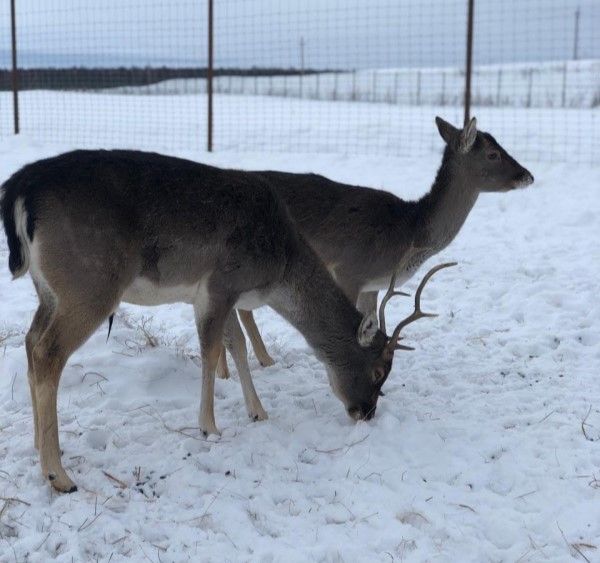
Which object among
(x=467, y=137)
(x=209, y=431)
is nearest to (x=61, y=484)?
(x=209, y=431)

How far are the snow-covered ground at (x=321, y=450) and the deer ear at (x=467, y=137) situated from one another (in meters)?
1.35

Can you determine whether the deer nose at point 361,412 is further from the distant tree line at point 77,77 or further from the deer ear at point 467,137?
the distant tree line at point 77,77

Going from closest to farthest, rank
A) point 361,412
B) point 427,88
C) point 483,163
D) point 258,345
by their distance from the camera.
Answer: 1. point 361,412
2. point 258,345
3. point 483,163
4. point 427,88

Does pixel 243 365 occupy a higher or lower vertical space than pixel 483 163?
lower

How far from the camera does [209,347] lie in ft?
16.4

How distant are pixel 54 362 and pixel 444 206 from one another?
3369mm

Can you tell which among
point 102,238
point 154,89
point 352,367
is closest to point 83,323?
point 102,238

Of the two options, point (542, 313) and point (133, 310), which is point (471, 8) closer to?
point (542, 313)

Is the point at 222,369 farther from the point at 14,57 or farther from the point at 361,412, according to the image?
the point at 14,57

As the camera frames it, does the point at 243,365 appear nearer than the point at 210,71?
Yes

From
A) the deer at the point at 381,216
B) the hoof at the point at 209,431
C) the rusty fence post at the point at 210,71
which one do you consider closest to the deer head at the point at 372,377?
the hoof at the point at 209,431

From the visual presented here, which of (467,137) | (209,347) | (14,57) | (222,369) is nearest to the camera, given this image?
(209,347)

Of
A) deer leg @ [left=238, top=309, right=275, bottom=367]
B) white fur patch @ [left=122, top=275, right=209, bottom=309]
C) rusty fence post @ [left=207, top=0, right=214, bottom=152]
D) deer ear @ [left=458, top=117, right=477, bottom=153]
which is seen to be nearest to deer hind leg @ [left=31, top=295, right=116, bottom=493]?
white fur patch @ [left=122, top=275, right=209, bottom=309]

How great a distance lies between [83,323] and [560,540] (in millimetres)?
2452
